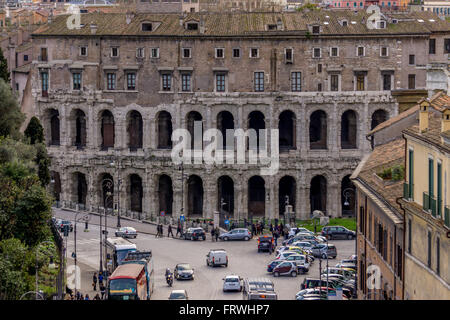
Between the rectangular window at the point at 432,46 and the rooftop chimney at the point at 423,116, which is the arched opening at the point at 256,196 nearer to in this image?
the rectangular window at the point at 432,46

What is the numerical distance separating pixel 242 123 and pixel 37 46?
21.8 metres

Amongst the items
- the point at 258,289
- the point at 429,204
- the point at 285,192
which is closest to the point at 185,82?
the point at 285,192

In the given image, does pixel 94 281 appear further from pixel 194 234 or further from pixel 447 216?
pixel 447 216

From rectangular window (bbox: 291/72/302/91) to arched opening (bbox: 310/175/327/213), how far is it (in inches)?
344

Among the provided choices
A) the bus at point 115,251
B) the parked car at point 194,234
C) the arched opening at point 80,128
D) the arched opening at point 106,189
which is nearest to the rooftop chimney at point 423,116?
the bus at point 115,251

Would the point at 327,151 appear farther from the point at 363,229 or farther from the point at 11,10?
the point at 11,10

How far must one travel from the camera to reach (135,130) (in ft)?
376

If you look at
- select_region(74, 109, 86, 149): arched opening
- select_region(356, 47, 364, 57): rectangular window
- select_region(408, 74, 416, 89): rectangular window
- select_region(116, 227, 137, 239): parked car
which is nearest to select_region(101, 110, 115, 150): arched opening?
select_region(74, 109, 86, 149): arched opening

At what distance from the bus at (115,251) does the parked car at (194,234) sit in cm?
1344

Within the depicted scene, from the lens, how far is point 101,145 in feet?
373

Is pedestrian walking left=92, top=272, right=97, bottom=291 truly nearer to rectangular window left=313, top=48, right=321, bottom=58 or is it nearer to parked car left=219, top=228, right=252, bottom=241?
parked car left=219, top=228, right=252, bottom=241

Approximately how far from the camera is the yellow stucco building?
40156 millimetres

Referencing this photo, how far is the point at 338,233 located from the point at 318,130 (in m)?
22.2
